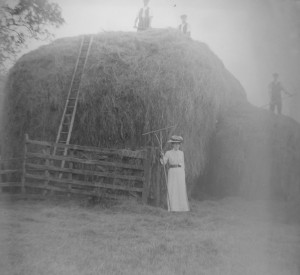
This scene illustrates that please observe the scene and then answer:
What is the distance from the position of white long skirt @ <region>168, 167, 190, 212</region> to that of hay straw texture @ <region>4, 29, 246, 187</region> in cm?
141

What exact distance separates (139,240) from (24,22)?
24.6 ft

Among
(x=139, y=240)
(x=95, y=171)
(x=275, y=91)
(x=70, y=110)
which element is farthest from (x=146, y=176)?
(x=275, y=91)

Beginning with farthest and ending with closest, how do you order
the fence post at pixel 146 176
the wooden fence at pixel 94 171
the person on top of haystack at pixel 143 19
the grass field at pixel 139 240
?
the person on top of haystack at pixel 143 19
the wooden fence at pixel 94 171
the fence post at pixel 146 176
the grass field at pixel 139 240

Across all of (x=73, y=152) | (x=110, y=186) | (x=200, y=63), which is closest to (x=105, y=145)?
(x=73, y=152)

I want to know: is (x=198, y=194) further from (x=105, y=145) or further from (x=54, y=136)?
(x=54, y=136)

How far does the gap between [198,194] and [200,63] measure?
3.97 metres

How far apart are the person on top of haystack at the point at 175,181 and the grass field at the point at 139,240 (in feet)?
1.46

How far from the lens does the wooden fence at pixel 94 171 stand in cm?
909

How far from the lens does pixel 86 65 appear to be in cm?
1105

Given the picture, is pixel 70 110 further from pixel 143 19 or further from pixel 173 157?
pixel 143 19

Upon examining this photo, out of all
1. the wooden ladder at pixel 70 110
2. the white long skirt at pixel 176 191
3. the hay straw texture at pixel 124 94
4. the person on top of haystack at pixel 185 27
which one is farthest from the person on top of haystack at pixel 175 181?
the person on top of haystack at pixel 185 27

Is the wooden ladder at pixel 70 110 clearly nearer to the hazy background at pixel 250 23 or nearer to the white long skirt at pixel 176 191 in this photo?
the hazy background at pixel 250 23

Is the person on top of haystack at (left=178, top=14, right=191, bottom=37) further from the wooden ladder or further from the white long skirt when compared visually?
the white long skirt

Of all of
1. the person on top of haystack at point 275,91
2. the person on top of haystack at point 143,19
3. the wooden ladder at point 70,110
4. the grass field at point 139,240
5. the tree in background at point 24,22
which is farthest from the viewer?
the person on top of haystack at point 143,19
